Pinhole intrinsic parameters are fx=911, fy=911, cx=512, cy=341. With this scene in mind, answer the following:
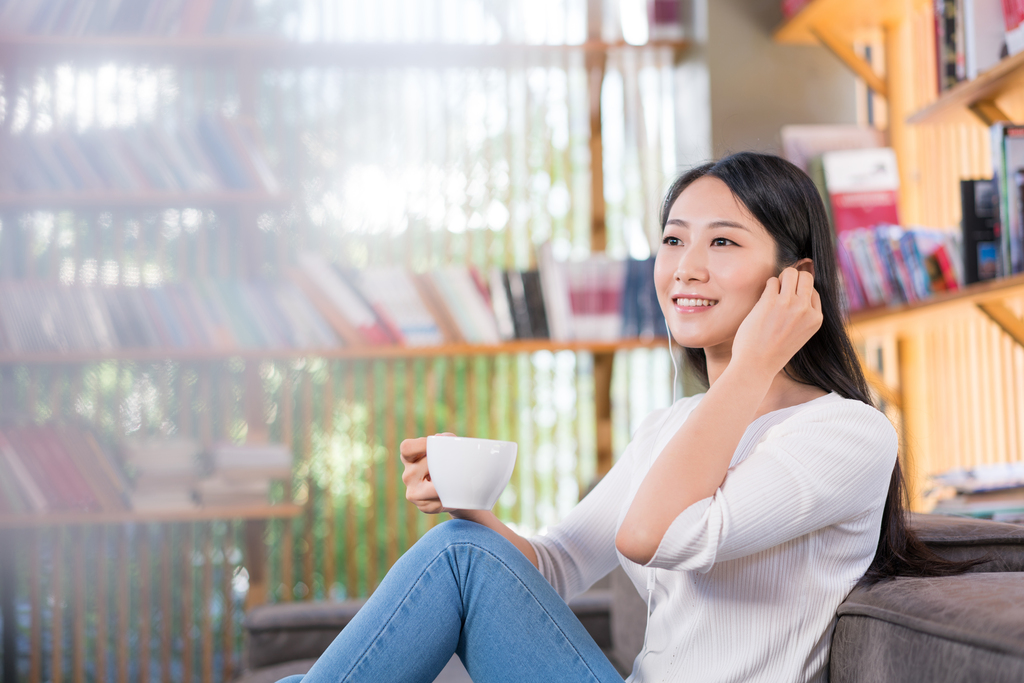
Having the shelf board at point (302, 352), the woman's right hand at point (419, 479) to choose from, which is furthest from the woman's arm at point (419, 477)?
the shelf board at point (302, 352)

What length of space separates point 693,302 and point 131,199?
6.30 feet

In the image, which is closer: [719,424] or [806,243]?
[719,424]

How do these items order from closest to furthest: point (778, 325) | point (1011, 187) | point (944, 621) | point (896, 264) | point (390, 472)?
point (944, 621)
point (778, 325)
point (1011, 187)
point (896, 264)
point (390, 472)

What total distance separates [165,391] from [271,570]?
643 mm

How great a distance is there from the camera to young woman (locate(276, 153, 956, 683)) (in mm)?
955

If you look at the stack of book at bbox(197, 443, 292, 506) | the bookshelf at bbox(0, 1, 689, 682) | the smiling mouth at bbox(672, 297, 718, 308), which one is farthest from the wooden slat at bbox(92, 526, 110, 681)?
the smiling mouth at bbox(672, 297, 718, 308)

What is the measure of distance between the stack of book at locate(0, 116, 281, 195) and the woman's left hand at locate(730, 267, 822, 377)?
1.84m

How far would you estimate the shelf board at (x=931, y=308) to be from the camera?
1.65 metres

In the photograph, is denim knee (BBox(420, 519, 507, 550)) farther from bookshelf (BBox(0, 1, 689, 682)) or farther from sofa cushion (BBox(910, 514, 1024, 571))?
bookshelf (BBox(0, 1, 689, 682))

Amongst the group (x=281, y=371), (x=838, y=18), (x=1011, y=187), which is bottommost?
(x=281, y=371)

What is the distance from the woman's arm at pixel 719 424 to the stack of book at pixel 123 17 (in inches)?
83.4

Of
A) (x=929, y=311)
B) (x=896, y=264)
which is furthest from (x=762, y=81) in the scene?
(x=929, y=311)

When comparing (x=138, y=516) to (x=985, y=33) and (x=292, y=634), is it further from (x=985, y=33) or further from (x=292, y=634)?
(x=985, y=33)

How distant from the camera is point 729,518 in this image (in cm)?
92
